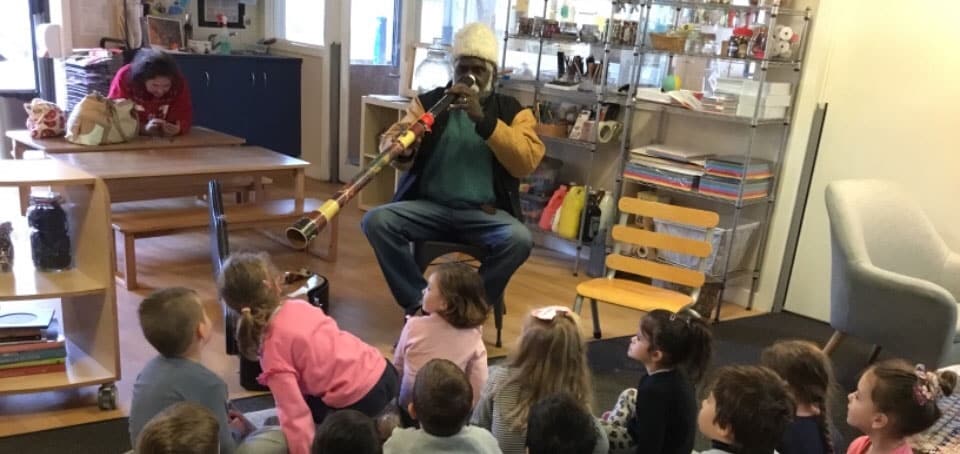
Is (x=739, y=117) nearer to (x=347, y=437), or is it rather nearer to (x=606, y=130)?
(x=606, y=130)

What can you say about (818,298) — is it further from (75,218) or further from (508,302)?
(75,218)

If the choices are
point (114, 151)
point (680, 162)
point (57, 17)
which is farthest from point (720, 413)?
point (57, 17)

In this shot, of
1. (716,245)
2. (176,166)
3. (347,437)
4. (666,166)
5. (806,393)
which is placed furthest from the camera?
(666,166)

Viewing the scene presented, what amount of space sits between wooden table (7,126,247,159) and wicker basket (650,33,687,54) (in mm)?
2150

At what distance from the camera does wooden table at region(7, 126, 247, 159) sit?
11.9ft

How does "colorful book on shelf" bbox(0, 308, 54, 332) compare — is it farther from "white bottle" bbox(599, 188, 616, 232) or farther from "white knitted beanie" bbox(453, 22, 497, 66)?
"white bottle" bbox(599, 188, 616, 232)

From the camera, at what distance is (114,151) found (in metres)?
3.71

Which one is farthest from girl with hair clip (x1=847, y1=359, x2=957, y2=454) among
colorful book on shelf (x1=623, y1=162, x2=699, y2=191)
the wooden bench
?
the wooden bench

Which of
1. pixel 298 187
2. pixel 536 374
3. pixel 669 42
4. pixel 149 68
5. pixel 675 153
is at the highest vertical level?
pixel 669 42

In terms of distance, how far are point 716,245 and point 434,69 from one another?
2.07m

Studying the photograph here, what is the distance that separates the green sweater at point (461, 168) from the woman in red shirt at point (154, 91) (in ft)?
6.02

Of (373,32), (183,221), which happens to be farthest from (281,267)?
(373,32)

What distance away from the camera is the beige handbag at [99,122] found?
3.71 m

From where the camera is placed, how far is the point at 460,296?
2.04 metres
